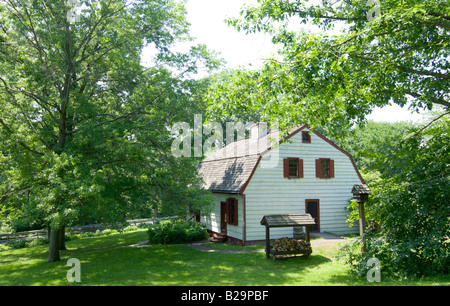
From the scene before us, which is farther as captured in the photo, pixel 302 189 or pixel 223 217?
pixel 223 217

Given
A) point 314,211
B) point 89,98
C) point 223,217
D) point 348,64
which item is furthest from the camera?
point 223,217

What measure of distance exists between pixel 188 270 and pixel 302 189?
30.5 feet

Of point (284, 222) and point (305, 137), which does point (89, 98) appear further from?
point (305, 137)

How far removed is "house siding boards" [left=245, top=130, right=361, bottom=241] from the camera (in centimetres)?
1728

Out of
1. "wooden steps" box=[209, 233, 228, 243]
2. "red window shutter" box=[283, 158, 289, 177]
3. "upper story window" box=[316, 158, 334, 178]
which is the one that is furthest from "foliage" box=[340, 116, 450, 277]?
"wooden steps" box=[209, 233, 228, 243]

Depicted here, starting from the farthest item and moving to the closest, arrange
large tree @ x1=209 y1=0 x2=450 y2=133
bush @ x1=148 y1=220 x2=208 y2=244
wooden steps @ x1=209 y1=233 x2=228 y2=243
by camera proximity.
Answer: bush @ x1=148 y1=220 x2=208 y2=244
wooden steps @ x1=209 y1=233 x2=228 y2=243
large tree @ x1=209 y1=0 x2=450 y2=133

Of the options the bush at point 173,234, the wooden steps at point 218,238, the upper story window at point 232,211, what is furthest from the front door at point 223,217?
the bush at point 173,234

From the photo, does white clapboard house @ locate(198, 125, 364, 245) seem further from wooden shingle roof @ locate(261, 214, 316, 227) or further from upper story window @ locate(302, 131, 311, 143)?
wooden shingle roof @ locate(261, 214, 316, 227)

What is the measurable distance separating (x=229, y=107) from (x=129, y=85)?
8.22 metres

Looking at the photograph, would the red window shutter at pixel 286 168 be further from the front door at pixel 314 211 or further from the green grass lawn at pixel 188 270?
the green grass lawn at pixel 188 270

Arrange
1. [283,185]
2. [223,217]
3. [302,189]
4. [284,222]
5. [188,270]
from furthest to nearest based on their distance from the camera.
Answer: [223,217] < [302,189] < [283,185] < [284,222] < [188,270]

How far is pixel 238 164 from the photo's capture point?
19406mm

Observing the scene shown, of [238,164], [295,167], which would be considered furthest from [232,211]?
[295,167]

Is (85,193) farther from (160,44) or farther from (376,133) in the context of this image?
(376,133)
